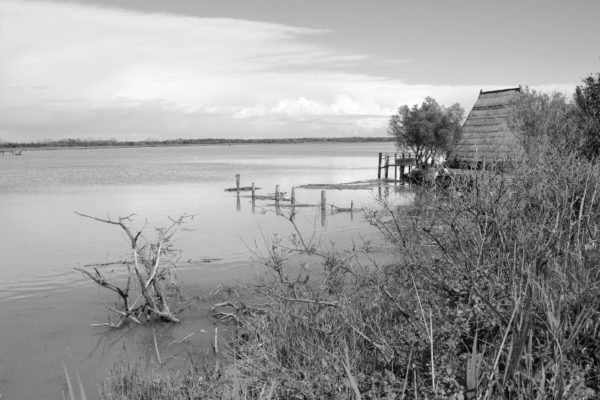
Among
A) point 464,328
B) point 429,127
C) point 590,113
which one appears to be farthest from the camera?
point 429,127

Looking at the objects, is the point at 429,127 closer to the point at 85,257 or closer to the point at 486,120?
the point at 486,120

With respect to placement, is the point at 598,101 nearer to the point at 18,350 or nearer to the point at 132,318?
the point at 132,318

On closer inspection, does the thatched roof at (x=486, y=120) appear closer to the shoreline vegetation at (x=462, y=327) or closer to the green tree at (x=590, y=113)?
the green tree at (x=590, y=113)

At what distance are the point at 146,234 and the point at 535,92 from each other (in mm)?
22498

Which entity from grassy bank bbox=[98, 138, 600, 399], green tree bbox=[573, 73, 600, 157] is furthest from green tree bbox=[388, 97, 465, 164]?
grassy bank bbox=[98, 138, 600, 399]

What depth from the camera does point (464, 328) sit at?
16.5 feet

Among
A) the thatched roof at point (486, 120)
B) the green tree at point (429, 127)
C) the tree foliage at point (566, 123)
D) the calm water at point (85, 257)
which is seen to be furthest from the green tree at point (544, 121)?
the green tree at point (429, 127)

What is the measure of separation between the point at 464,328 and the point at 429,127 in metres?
45.1

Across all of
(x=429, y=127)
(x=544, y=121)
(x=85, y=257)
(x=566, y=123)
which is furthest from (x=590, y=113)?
(x=429, y=127)

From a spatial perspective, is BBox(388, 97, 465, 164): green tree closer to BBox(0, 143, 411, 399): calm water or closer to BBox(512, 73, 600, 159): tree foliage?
BBox(0, 143, 411, 399): calm water

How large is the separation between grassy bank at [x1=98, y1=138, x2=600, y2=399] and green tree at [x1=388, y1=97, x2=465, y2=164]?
39.5 meters

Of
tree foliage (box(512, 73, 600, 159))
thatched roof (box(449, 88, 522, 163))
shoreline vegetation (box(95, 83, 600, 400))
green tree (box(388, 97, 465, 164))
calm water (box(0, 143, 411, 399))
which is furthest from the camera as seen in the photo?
green tree (box(388, 97, 465, 164))

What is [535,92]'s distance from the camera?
3019 centimetres

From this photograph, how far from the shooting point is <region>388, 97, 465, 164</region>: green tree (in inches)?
1913
